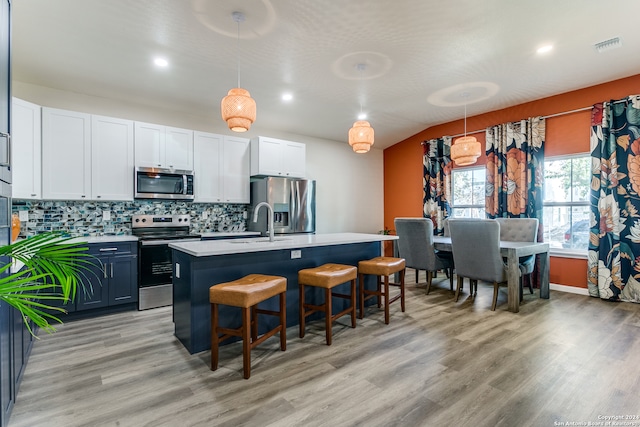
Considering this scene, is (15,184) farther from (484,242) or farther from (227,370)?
(484,242)

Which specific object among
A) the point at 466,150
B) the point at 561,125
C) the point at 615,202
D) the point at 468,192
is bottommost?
the point at 615,202

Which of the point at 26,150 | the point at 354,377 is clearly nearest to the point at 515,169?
the point at 354,377

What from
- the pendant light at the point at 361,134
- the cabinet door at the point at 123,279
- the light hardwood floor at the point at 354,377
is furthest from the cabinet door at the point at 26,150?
the pendant light at the point at 361,134

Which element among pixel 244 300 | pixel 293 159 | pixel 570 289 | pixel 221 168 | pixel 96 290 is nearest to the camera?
pixel 244 300

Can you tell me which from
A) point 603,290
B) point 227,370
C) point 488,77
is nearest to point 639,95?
point 488,77

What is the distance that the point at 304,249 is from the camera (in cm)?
310

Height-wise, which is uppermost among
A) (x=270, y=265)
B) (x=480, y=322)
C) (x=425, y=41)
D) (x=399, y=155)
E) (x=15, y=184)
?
(x=425, y=41)

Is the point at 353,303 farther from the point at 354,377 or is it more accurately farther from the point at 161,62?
the point at 161,62

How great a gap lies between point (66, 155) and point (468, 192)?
242 inches

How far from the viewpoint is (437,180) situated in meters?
6.09

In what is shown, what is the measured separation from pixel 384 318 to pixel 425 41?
2.84 meters

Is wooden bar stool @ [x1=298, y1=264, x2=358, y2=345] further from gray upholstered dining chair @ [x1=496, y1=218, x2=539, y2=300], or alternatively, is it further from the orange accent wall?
the orange accent wall

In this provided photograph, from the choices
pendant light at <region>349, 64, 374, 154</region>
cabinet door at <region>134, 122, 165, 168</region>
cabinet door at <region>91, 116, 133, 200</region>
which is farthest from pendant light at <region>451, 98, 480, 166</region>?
cabinet door at <region>91, 116, 133, 200</region>

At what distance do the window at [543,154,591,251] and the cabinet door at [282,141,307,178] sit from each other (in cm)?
387
